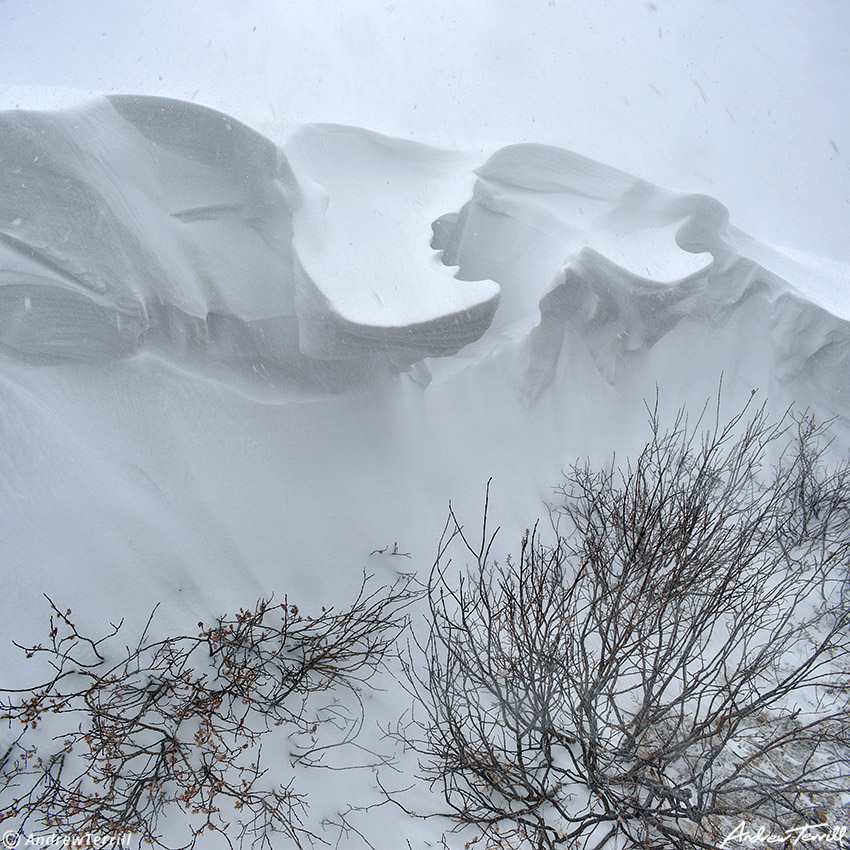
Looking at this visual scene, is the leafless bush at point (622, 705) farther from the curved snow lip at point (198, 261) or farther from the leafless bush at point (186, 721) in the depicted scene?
the curved snow lip at point (198, 261)

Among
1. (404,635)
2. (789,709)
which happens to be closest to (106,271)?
(404,635)

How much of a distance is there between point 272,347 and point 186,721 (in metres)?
3.05

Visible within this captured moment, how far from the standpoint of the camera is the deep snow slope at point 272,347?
447 centimetres

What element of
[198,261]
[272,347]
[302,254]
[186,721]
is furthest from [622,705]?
[198,261]

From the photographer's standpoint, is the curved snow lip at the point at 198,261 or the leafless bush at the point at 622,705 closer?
the leafless bush at the point at 622,705

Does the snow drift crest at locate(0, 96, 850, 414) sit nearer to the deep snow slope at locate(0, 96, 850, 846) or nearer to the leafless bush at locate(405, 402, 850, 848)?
the deep snow slope at locate(0, 96, 850, 846)

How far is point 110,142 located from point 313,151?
2.07 m

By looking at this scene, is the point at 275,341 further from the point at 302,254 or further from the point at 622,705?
the point at 622,705

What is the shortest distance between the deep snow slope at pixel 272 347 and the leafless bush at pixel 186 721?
11.6 inches

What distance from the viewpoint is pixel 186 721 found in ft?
14.4

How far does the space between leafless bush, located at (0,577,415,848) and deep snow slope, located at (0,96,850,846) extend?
295 mm

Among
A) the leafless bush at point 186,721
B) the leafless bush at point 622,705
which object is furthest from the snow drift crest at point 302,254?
the leafless bush at point 186,721

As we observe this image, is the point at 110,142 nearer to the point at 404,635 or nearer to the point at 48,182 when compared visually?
the point at 48,182

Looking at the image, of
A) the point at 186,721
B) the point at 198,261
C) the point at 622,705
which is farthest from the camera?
the point at 622,705
